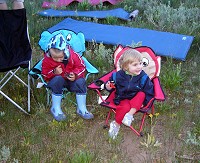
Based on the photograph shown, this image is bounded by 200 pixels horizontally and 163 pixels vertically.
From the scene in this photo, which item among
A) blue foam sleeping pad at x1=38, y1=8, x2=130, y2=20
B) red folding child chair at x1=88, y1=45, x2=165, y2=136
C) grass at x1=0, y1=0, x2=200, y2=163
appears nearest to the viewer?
grass at x1=0, y1=0, x2=200, y2=163

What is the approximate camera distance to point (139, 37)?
5945 millimetres

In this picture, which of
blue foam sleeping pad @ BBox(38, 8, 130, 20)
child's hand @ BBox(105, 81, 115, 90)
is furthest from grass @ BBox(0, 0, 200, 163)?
blue foam sleeping pad @ BBox(38, 8, 130, 20)

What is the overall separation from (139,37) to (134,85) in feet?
6.50

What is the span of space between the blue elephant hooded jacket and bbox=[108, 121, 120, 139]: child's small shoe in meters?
0.24

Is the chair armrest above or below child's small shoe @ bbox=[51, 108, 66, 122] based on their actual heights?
above

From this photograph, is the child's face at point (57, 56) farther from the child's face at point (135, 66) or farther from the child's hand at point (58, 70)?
the child's face at point (135, 66)

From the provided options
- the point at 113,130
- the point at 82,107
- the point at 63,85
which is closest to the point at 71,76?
the point at 63,85

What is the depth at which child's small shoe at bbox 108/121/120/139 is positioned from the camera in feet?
13.2

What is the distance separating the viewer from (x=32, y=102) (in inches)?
183

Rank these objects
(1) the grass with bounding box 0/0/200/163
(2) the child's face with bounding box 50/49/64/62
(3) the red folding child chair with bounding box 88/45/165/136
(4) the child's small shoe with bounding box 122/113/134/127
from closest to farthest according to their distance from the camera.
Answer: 1. (1) the grass with bounding box 0/0/200/163
2. (4) the child's small shoe with bounding box 122/113/134/127
3. (3) the red folding child chair with bounding box 88/45/165/136
4. (2) the child's face with bounding box 50/49/64/62

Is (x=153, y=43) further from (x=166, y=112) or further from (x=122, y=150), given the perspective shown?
(x=122, y=150)

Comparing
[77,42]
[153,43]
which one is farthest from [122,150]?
[153,43]

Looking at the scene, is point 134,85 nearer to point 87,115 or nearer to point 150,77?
point 150,77

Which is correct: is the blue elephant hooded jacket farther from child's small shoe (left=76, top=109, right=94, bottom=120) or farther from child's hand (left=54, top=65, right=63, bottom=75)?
child's hand (left=54, top=65, right=63, bottom=75)
